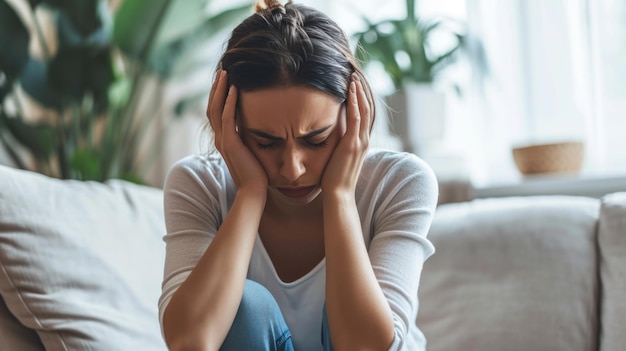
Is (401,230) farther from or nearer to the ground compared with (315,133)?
nearer to the ground

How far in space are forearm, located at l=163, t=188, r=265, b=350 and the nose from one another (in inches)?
4.3

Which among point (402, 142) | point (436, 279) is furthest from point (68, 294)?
point (402, 142)

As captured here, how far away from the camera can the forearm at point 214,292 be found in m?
1.11

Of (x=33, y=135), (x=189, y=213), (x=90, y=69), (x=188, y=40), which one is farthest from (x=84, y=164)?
(x=189, y=213)

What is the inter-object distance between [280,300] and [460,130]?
131 centimetres

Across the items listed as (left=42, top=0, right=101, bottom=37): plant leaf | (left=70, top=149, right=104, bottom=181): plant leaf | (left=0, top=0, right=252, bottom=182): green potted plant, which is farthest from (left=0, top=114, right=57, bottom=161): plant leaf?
(left=42, top=0, right=101, bottom=37): plant leaf

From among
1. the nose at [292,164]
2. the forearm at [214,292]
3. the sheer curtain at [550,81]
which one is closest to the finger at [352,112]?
the nose at [292,164]

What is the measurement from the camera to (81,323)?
4.29 ft

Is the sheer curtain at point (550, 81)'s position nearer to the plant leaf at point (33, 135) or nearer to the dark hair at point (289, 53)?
the dark hair at point (289, 53)

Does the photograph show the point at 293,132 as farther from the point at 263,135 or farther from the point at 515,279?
the point at 515,279

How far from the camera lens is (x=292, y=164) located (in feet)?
3.72

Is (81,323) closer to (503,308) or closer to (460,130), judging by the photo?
(503,308)

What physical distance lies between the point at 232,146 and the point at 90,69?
1507mm

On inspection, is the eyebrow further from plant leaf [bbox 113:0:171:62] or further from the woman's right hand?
plant leaf [bbox 113:0:171:62]
